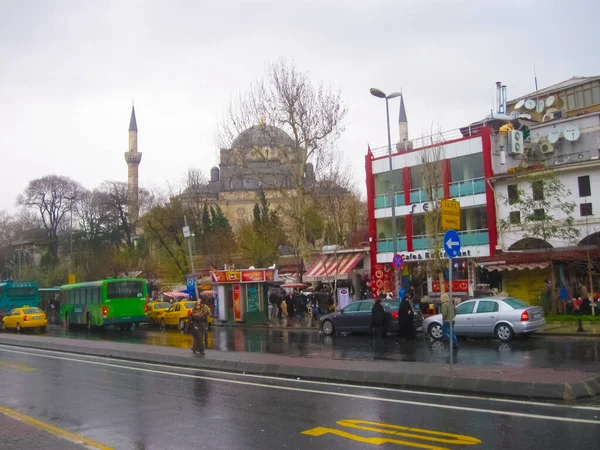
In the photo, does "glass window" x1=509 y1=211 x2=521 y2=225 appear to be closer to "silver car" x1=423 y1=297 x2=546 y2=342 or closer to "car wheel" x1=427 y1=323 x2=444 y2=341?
"silver car" x1=423 y1=297 x2=546 y2=342

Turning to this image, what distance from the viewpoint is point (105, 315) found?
31.4m

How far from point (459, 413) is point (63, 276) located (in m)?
65.0

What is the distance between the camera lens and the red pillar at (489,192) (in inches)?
1474

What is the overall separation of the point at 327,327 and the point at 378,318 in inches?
125

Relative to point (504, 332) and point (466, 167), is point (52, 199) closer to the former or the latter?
point (466, 167)

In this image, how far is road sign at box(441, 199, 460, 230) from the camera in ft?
44.1

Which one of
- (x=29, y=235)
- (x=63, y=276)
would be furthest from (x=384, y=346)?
→ (x=29, y=235)

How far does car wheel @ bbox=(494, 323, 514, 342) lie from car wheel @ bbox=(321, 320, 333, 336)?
7.22 metres

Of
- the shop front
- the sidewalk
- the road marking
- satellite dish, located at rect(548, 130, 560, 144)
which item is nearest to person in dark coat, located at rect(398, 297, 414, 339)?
the sidewalk

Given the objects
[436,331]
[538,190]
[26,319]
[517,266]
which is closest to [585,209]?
[517,266]

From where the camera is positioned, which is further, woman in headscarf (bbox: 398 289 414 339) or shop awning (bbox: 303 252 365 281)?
shop awning (bbox: 303 252 365 281)

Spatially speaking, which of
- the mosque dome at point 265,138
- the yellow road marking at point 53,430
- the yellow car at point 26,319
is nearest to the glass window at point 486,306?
the yellow road marking at point 53,430

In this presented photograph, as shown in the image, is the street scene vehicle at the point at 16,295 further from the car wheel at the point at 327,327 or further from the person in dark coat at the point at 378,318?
the person in dark coat at the point at 378,318

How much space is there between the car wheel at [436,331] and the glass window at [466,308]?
888 millimetres
